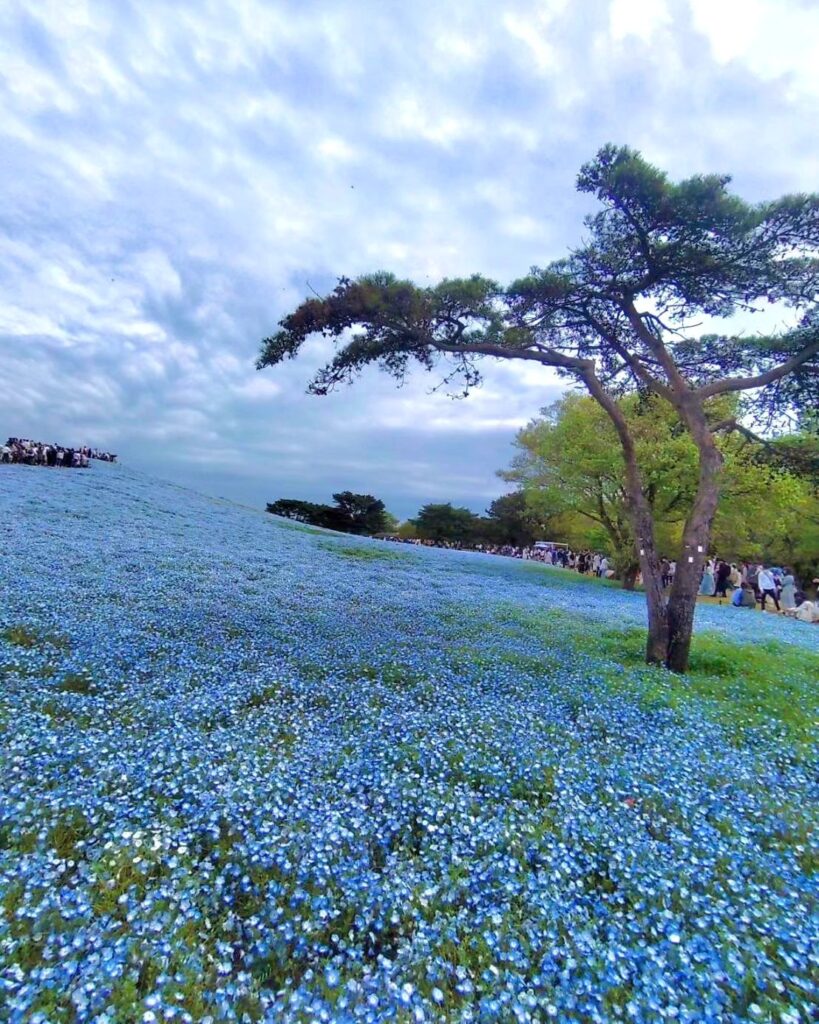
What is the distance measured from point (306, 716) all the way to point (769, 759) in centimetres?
488

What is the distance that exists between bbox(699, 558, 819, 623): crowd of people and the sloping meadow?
16.7 m

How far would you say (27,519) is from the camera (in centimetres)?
1639

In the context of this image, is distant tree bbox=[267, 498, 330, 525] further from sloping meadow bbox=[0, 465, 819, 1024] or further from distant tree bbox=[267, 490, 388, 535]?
sloping meadow bbox=[0, 465, 819, 1024]

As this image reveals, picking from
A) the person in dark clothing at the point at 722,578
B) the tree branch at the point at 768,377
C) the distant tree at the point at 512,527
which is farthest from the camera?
the distant tree at the point at 512,527

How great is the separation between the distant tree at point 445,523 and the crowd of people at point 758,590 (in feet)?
132

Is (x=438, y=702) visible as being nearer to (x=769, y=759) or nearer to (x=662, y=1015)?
(x=769, y=759)

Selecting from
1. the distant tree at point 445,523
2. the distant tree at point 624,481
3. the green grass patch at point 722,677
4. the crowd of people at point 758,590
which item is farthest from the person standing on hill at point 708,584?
the distant tree at point 445,523

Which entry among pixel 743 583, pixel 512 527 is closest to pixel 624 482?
pixel 743 583

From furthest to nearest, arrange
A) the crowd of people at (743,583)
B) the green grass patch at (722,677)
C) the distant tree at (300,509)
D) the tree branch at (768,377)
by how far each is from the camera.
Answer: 1. the distant tree at (300,509)
2. the crowd of people at (743,583)
3. the tree branch at (768,377)
4. the green grass patch at (722,677)

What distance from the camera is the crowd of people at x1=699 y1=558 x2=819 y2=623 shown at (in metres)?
22.8

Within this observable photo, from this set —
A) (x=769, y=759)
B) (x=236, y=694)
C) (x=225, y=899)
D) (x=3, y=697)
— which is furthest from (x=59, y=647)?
(x=769, y=759)

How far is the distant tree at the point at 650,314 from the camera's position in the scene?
821 centimetres

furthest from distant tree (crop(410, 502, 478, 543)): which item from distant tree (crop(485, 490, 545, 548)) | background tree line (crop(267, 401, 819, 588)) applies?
background tree line (crop(267, 401, 819, 588))

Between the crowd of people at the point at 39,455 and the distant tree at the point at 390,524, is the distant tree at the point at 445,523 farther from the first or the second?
the crowd of people at the point at 39,455
